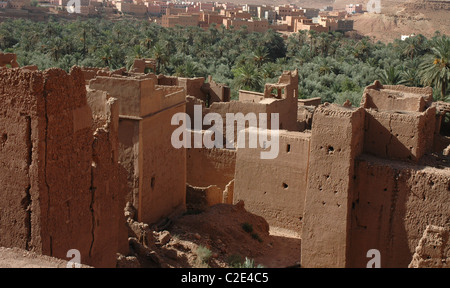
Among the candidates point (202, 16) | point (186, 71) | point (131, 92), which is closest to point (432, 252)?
point (131, 92)

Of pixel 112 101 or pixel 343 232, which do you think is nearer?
pixel 112 101

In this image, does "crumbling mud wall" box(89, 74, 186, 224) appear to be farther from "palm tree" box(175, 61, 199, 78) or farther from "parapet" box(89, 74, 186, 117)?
"palm tree" box(175, 61, 199, 78)

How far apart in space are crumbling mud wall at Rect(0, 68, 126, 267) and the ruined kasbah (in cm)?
2

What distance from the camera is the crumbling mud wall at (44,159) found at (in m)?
7.57

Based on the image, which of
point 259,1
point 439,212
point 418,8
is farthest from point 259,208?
point 259,1

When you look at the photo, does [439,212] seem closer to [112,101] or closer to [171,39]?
[112,101]

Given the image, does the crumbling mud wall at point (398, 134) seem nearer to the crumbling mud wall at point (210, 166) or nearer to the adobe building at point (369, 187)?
the adobe building at point (369, 187)

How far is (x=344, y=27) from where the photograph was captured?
90.1 metres

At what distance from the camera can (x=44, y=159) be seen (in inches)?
303

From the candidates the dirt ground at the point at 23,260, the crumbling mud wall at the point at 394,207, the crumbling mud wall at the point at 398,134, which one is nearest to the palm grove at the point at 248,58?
the crumbling mud wall at the point at 398,134

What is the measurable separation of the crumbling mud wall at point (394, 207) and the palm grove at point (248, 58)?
16.8 meters

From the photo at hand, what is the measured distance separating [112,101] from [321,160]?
4.23 metres

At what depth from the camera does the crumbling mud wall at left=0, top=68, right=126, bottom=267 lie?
7.57 meters
